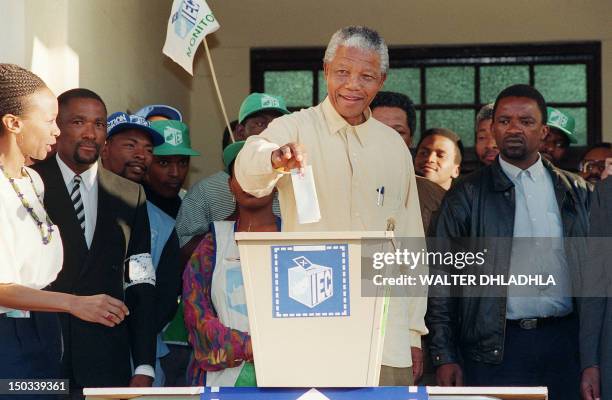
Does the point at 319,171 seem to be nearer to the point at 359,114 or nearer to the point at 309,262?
the point at 359,114

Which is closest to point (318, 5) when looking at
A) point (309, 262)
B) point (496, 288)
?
point (496, 288)

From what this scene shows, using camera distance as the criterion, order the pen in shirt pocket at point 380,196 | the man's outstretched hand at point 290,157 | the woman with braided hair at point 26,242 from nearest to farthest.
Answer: the man's outstretched hand at point 290,157 < the woman with braided hair at point 26,242 < the pen in shirt pocket at point 380,196

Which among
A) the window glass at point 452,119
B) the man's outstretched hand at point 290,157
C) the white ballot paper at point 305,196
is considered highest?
the window glass at point 452,119

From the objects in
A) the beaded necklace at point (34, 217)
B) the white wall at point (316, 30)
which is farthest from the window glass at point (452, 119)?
the beaded necklace at point (34, 217)

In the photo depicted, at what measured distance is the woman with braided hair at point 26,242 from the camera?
429cm

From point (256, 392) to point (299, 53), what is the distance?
609 cm

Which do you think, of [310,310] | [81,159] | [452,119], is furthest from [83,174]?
[452,119]

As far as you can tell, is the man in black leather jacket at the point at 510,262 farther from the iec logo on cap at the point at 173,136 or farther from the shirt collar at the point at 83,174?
the iec logo on cap at the point at 173,136

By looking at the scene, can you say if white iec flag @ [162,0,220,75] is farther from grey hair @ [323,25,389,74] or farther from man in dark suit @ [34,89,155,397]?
grey hair @ [323,25,389,74]

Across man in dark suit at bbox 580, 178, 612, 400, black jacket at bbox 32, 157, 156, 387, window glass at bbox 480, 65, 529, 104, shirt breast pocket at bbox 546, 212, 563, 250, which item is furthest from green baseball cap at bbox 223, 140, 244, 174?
window glass at bbox 480, 65, 529, 104

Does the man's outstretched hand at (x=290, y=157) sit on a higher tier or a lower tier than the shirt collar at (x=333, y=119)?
lower

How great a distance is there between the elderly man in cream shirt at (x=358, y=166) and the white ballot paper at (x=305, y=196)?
2.22 ft

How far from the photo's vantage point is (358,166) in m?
4.40

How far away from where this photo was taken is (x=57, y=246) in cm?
455
